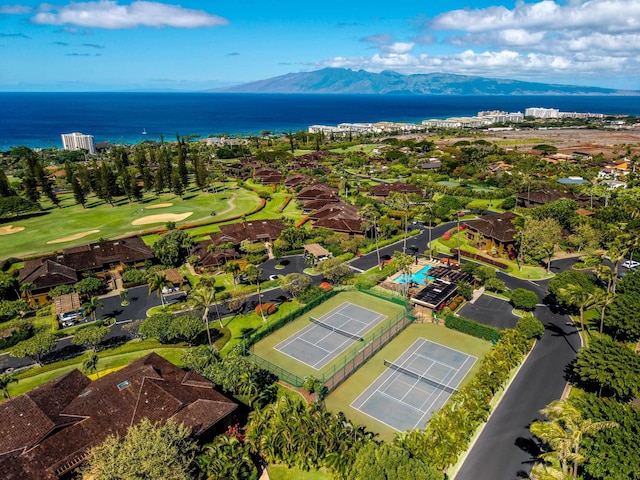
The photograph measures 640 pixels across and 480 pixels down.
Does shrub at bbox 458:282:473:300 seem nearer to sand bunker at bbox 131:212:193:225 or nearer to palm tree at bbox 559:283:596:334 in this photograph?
palm tree at bbox 559:283:596:334

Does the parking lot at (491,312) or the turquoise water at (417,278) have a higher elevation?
the turquoise water at (417,278)

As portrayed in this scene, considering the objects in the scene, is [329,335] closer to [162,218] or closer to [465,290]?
[465,290]

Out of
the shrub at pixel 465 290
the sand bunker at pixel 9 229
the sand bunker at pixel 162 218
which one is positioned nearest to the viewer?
the shrub at pixel 465 290

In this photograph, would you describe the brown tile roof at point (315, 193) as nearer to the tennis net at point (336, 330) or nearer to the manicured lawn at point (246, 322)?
the manicured lawn at point (246, 322)

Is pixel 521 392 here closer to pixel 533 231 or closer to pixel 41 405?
pixel 533 231

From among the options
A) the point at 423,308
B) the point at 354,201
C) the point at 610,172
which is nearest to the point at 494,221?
the point at 423,308

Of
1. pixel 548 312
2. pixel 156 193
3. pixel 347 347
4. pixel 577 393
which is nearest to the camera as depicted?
pixel 577 393

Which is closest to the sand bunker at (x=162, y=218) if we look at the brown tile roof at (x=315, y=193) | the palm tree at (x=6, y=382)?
the brown tile roof at (x=315, y=193)
